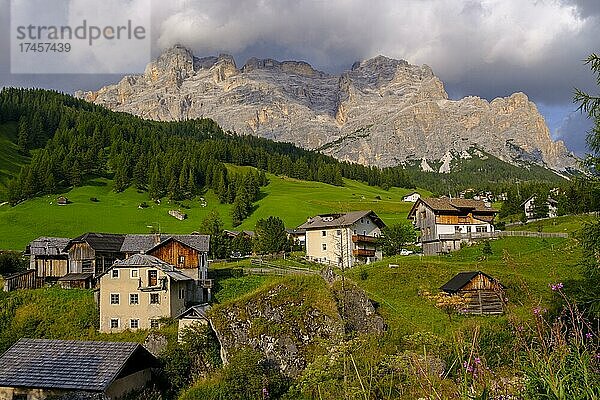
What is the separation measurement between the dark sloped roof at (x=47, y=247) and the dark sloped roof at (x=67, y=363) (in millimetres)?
24541

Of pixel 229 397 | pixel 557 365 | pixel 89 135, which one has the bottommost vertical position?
pixel 229 397

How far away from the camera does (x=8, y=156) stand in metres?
Result: 131

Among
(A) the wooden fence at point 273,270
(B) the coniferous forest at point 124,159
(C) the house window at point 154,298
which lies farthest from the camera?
(B) the coniferous forest at point 124,159

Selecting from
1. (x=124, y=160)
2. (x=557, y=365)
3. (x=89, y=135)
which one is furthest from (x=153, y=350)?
(x=89, y=135)

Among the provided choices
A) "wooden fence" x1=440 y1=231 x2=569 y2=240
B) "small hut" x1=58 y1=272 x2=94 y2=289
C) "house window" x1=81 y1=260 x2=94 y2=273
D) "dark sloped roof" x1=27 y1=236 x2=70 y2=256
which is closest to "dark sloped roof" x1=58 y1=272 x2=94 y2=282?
"small hut" x1=58 y1=272 x2=94 y2=289

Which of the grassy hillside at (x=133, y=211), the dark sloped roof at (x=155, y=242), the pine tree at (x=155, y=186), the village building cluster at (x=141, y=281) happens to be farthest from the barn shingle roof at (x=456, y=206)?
the pine tree at (x=155, y=186)

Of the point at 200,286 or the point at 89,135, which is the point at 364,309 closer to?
Result: the point at 200,286

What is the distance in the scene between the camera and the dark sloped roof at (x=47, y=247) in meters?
54.2

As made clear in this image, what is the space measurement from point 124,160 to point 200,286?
273ft

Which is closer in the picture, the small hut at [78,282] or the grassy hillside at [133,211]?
the small hut at [78,282]

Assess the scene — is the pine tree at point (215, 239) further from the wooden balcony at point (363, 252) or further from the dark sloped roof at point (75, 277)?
the dark sloped roof at point (75, 277)

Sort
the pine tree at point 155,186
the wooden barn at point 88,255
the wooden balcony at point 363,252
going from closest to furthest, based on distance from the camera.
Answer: the wooden barn at point 88,255, the wooden balcony at point 363,252, the pine tree at point 155,186

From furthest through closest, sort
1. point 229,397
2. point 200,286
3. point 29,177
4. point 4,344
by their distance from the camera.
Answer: point 29,177
point 200,286
point 4,344
point 229,397

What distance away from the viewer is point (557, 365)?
181 inches
